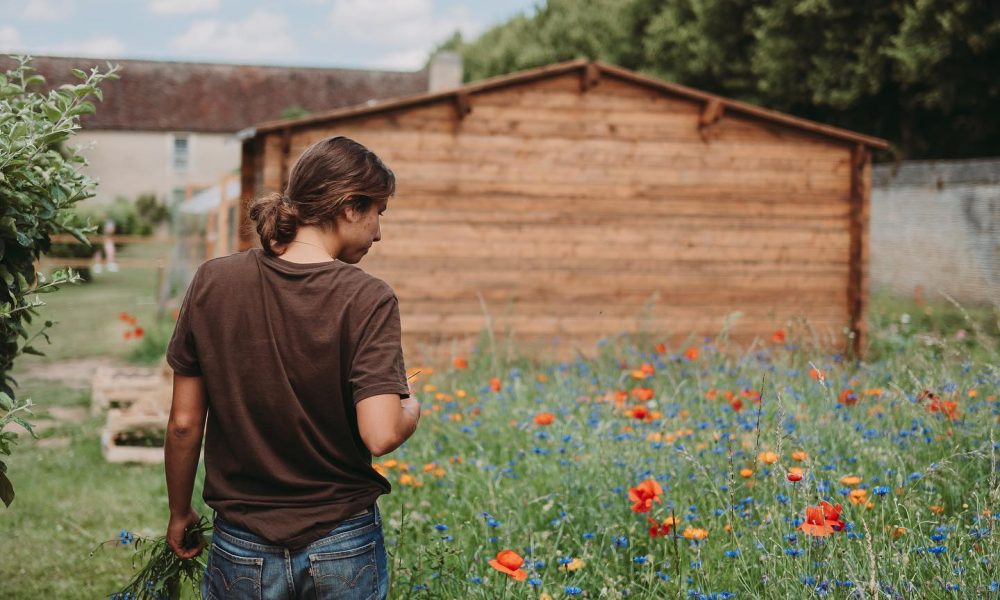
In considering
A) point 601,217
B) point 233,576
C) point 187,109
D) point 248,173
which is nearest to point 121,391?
point 248,173

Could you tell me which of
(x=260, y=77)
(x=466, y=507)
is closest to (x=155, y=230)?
(x=260, y=77)

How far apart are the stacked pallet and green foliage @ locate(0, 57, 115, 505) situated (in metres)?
4.11

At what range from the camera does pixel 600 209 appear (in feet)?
36.1

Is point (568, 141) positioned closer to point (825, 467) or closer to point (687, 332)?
point (687, 332)

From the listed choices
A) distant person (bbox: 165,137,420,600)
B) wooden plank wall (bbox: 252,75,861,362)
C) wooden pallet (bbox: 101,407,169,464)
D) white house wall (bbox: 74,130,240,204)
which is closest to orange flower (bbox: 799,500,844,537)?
distant person (bbox: 165,137,420,600)

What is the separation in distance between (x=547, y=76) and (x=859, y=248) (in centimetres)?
413

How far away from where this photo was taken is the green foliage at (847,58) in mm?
17703

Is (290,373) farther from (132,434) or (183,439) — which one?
(132,434)

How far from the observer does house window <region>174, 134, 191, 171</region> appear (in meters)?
43.8

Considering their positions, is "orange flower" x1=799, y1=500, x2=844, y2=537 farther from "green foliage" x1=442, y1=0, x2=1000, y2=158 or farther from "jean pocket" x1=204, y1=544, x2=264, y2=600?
"green foliage" x1=442, y1=0, x2=1000, y2=158

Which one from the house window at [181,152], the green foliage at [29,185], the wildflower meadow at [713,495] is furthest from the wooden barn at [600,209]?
the house window at [181,152]

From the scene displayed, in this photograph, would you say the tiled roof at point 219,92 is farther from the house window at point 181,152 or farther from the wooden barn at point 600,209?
the wooden barn at point 600,209

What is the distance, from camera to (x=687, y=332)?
36.9 feet

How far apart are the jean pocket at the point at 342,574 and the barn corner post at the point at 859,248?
32.9ft
